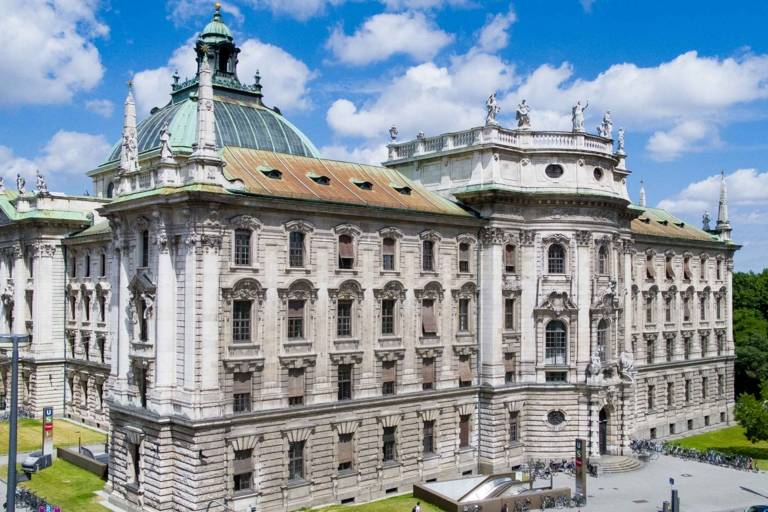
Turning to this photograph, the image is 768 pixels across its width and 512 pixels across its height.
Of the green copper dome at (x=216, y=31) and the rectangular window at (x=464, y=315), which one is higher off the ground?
the green copper dome at (x=216, y=31)

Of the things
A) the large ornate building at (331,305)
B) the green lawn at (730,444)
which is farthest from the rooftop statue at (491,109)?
Result: the green lawn at (730,444)

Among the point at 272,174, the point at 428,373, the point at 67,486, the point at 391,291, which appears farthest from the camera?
the point at 428,373

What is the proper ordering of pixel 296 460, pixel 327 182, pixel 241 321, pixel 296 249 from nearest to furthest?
pixel 241 321
pixel 296 460
pixel 296 249
pixel 327 182

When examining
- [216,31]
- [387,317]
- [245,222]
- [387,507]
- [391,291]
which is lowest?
[387,507]

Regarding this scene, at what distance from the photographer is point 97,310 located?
77.2m

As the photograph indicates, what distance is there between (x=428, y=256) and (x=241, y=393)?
59.6 ft

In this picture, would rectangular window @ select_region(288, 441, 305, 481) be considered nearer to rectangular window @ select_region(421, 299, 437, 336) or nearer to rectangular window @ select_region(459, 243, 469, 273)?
rectangular window @ select_region(421, 299, 437, 336)

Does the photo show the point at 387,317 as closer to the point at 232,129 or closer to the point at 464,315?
the point at 464,315

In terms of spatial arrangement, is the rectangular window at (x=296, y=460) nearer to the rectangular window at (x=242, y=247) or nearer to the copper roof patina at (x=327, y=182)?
the rectangular window at (x=242, y=247)

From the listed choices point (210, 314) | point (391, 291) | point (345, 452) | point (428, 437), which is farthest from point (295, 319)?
point (428, 437)

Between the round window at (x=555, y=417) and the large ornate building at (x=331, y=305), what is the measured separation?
0.18 m

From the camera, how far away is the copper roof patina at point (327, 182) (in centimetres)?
5444

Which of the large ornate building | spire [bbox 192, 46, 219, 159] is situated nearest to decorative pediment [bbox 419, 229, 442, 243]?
the large ornate building

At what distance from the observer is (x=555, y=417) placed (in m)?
65.2
